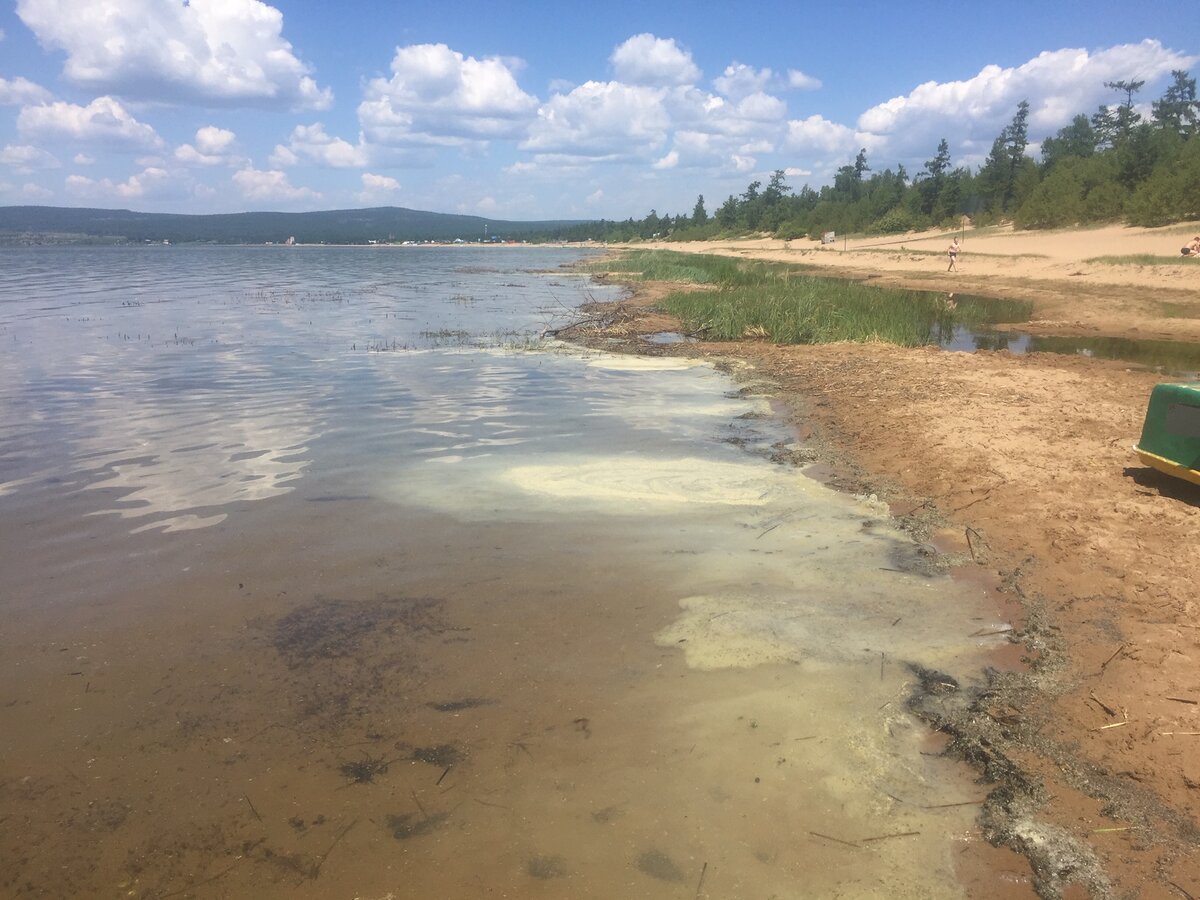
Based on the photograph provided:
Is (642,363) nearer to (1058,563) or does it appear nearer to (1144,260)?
(1058,563)

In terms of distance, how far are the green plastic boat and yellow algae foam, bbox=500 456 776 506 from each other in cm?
308

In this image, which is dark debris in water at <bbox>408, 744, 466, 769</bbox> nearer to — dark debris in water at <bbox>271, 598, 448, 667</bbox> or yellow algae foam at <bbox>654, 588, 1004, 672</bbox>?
dark debris in water at <bbox>271, 598, 448, 667</bbox>

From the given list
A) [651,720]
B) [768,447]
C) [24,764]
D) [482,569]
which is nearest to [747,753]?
[651,720]

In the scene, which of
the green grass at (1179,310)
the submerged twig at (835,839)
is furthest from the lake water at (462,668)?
the green grass at (1179,310)

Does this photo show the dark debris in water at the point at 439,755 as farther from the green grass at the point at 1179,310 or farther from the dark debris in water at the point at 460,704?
the green grass at the point at 1179,310

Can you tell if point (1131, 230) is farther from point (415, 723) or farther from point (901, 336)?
point (415, 723)

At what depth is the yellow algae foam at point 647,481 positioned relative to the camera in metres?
7.04

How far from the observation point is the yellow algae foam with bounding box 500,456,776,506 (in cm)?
704

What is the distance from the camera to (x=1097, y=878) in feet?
9.30

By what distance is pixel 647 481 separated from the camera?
24.5ft

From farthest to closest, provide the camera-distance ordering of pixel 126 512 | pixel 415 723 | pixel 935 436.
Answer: pixel 935 436, pixel 126 512, pixel 415 723

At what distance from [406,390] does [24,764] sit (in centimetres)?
882

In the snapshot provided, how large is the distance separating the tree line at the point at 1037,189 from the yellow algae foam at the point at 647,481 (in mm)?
37933

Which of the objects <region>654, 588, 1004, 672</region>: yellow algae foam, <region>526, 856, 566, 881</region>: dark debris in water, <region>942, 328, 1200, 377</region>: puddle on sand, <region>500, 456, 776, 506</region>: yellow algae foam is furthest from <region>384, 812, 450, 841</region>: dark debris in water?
<region>942, 328, 1200, 377</region>: puddle on sand
